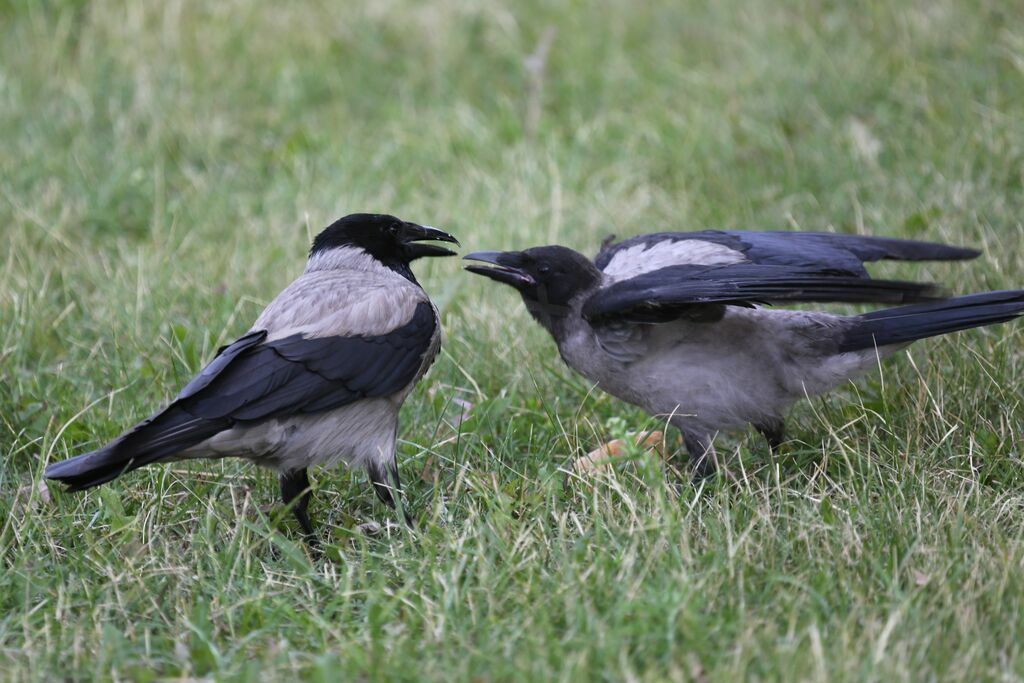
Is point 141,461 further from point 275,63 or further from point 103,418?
point 275,63

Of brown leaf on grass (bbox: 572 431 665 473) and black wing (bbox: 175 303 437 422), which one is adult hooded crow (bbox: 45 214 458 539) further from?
brown leaf on grass (bbox: 572 431 665 473)

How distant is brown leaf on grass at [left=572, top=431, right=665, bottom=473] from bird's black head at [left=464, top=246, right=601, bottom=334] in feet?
1.67

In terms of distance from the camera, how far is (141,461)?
3.61 m

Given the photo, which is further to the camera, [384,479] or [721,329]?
[721,329]

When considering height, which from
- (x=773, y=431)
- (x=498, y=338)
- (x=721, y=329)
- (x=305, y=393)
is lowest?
(x=773, y=431)

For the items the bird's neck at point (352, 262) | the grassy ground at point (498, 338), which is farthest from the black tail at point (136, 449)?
the bird's neck at point (352, 262)

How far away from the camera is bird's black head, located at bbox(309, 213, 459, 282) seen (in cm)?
461

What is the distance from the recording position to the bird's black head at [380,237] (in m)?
4.61

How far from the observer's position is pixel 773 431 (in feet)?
14.2

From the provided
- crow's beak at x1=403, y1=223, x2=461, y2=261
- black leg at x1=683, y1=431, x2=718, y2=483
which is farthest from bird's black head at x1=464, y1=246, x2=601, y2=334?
black leg at x1=683, y1=431, x2=718, y2=483

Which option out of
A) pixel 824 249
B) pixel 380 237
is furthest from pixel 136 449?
pixel 824 249

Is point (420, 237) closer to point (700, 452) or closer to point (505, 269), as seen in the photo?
point (505, 269)

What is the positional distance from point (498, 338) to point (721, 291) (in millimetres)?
1488

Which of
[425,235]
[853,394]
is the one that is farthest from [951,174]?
[425,235]
